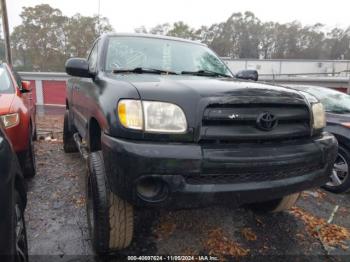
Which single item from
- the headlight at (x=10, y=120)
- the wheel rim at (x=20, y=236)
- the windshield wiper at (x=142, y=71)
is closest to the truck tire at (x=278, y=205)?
the windshield wiper at (x=142, y=71)

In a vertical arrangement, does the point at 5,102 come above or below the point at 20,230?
above

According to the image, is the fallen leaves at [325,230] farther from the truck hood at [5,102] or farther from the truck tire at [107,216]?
the truck hood at [5,102]

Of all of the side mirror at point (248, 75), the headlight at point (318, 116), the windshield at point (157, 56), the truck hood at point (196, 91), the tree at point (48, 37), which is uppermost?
the tree at point (48, 37)

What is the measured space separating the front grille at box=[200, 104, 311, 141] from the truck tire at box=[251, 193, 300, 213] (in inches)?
37.6

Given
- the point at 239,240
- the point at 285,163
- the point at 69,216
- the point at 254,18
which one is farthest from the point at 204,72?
the point at 254,18

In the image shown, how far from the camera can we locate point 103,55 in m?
2.98

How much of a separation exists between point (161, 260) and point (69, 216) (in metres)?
1.18

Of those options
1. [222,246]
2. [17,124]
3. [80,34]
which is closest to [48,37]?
[80,34]

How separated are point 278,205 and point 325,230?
53 cm

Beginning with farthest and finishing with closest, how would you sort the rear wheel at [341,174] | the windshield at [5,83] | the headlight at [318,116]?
the windshield at [5,83]
the rear wheel at [341,174]
the headlight at [318,116]

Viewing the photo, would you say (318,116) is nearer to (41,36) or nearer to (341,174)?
(341,174)

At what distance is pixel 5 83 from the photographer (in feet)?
13.7

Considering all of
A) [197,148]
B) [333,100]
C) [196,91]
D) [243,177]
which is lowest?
[243,177]

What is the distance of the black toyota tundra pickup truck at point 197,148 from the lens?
5.82ft
